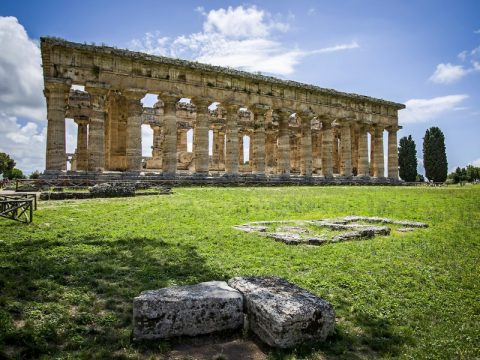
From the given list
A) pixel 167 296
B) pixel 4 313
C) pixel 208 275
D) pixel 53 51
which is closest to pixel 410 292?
pixel 208 275

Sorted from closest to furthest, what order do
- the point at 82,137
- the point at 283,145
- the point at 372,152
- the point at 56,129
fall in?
the point at 56,129 → the point at 82,137 → the point at 283,145 → the point at 372,152

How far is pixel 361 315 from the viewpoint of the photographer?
13.9ft

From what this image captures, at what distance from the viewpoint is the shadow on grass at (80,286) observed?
11.6ft

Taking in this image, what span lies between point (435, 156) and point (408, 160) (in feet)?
13.7

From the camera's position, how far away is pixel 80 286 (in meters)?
4.96

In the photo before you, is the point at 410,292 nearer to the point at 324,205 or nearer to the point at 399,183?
the point at 324,205

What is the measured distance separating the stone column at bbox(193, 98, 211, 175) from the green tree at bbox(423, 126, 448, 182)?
45.4m

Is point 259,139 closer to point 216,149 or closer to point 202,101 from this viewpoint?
point 202,101

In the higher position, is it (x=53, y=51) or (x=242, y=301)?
(x=53, y=51)

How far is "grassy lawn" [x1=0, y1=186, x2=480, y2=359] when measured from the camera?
3547 millimetres

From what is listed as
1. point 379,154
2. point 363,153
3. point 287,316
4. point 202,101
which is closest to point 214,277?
point 287,316

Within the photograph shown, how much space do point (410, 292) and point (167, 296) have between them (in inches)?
135

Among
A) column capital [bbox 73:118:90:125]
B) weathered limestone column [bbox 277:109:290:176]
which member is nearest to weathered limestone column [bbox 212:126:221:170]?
weathered limestone column [bbox 277:109:290:176]

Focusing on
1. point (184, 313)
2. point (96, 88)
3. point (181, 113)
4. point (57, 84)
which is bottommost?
point (184, 313)
